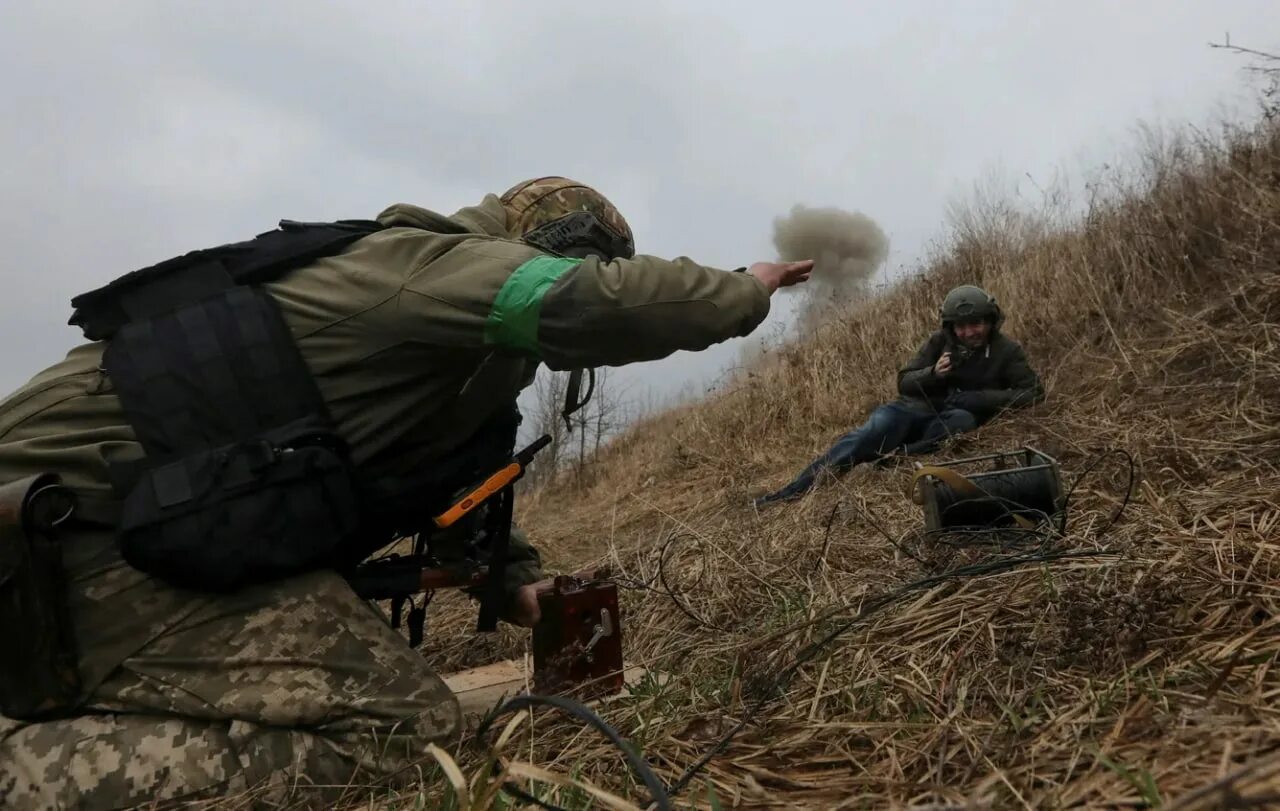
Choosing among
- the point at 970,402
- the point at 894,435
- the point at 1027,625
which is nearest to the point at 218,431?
the point at 1027,625

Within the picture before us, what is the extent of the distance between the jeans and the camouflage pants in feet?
10.3

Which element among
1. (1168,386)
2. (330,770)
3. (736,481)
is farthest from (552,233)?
(736,481)

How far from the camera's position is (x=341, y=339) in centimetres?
182

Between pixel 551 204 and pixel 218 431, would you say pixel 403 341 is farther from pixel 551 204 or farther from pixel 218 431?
pixel 551 204

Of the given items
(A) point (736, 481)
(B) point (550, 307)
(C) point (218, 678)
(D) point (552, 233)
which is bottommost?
(A) point (736, 481)

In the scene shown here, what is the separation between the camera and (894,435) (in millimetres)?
4934

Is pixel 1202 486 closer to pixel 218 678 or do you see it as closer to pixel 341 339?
pixel 341 339

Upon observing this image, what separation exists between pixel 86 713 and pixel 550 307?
121 cm

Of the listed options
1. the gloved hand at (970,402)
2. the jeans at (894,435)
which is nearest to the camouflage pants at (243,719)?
the jeans at (894,435)

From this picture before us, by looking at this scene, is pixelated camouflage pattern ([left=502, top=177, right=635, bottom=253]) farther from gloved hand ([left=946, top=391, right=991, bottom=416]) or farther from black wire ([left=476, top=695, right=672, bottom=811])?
gloved hand ([left=946, top=391, right=991, bottom=416])

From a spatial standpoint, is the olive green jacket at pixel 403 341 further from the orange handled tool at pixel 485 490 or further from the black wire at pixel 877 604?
the black wire at pixel 877 604

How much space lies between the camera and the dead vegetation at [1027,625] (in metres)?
1.12

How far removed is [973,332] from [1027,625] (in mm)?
3896

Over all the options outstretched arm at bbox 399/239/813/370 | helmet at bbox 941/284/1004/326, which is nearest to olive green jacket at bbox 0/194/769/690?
outstretched arm at bbox 399/239/813/370
